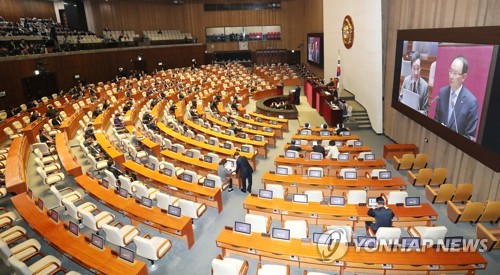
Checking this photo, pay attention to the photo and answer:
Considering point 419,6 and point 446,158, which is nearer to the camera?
point 446,158

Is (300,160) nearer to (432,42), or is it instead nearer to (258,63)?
(432,42)

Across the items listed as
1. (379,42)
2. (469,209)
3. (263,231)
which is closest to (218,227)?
(263,231)

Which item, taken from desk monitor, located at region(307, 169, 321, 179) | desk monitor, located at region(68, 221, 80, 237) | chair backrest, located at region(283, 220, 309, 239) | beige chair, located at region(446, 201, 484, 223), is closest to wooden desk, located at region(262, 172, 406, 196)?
desk monitor, located at region(307, 169, 321, 179)

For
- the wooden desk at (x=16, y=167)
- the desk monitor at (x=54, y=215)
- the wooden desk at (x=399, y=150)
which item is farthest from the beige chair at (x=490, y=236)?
the wooden desk at (x=16, y=167)

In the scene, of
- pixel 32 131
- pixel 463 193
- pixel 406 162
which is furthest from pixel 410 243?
pixel 32 131

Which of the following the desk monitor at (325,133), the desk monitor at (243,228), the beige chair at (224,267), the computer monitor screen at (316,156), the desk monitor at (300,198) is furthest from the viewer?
the desk monitor at (325,133)

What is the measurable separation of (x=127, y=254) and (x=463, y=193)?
375 inches

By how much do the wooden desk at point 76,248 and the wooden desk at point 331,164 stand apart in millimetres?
6673

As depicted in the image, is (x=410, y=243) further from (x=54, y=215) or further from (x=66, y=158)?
(x=66, y=158)

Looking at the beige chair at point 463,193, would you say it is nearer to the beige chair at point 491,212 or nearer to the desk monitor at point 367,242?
the beige chair at point 491,212

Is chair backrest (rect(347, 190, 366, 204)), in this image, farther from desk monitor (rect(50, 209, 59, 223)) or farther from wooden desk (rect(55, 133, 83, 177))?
wooden desk (rect(55, 133, 83, 177))

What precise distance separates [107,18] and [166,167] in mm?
33307

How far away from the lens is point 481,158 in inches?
340

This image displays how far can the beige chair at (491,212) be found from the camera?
8.03m
